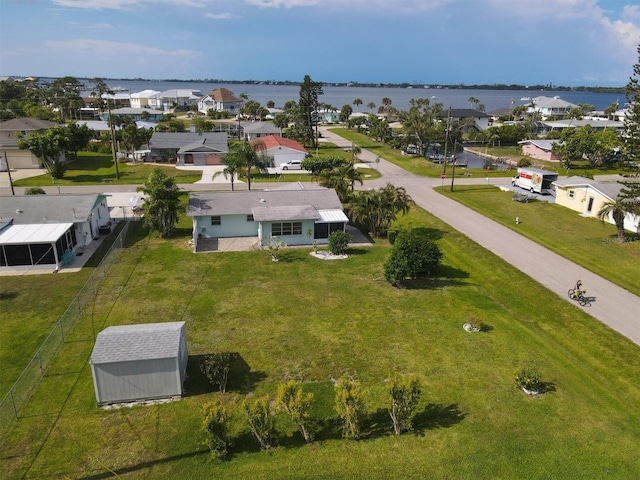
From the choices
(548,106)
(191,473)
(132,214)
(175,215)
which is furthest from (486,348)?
(548,106)

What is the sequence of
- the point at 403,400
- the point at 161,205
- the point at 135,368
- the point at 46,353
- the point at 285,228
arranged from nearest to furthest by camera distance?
the point at 403,400 < the point at 135,368 < the point at 46,353 < the point at 285,228 < the point at 161,205

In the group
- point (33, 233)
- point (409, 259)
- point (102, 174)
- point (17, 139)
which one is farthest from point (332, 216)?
point (17, 139)

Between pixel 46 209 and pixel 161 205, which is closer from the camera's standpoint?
pixel 46 209

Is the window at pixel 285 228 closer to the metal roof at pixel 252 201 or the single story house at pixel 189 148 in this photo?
the metal roof at pixel 252 201

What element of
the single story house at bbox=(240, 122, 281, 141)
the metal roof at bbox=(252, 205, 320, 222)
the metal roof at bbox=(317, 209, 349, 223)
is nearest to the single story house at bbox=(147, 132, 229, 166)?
the single story house at bbox=(240, 122, 281, 141)

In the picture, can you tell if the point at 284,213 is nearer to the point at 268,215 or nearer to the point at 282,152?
the point at 268,215

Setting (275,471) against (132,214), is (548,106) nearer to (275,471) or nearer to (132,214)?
(132,214)
